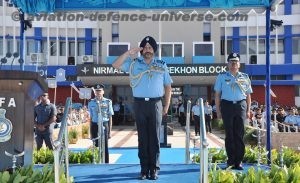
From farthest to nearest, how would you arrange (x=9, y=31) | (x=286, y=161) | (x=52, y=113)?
(x=9, y=31), (x=52, y=113), (x=286, y=161)

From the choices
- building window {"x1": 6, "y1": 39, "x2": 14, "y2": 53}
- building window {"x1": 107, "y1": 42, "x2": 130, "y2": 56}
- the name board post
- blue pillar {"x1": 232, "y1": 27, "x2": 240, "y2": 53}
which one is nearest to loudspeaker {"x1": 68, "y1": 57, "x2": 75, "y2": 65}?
building window {"x1": 6, "y1": 39, "x2": 14, "y2": 53}

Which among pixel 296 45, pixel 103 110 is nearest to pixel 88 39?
pixel 296 45

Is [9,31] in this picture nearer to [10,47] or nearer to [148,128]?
[10,47]

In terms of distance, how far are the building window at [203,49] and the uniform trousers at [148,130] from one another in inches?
1019

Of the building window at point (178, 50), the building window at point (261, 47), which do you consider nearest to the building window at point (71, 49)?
the building window at point (178, 50)

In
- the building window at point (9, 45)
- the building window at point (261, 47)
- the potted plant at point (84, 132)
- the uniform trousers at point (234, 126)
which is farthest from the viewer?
the building window at point (261, 47)

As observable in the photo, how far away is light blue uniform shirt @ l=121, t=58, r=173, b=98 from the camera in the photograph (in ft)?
18.3

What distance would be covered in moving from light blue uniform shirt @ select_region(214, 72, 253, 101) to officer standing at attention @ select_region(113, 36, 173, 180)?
112 cm

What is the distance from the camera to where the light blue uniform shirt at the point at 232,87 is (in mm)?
6340

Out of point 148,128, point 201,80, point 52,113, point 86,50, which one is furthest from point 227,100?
point 86,50

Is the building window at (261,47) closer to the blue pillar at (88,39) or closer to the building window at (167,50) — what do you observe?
the building window at (167,50)

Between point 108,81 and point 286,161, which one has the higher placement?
point 108,81

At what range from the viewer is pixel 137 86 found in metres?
5.63

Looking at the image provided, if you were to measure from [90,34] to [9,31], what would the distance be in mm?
6302
